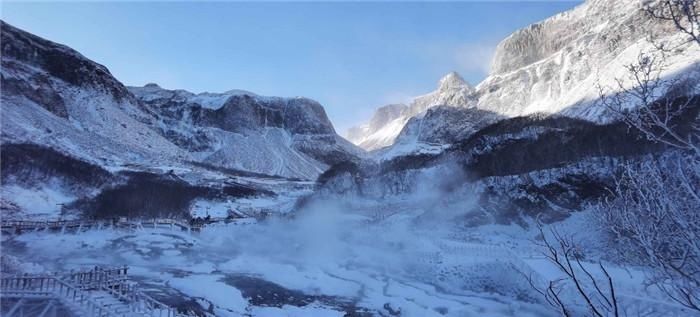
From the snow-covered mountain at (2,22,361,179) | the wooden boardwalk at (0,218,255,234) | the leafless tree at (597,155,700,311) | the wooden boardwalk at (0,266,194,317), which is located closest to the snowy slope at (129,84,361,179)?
the snow-covered mountain at (2,22,361,179)

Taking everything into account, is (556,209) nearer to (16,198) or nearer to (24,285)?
(24,285)

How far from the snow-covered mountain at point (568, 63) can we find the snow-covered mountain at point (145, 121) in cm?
3702

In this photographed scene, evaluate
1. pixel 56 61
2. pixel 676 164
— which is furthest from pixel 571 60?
pixel 56 61

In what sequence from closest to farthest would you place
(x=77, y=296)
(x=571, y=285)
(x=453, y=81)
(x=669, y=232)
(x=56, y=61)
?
(x=669, y=232), (x=77, y=296), (x=571, y=285), (x=56, y=61), (x=453, y=81)

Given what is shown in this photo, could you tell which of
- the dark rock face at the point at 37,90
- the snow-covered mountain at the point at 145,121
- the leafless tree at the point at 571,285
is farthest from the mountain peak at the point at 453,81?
the leafless tree at the point at 571,285

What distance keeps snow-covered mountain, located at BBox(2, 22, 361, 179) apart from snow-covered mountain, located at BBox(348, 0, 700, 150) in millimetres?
37019

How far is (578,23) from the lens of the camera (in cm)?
10325

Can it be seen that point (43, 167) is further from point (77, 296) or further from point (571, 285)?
point (571, 285)

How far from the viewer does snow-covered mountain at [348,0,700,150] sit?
61.7m

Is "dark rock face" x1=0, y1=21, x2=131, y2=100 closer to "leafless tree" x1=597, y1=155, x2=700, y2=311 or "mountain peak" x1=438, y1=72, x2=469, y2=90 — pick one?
"leafless tree" x1=597, y1=155, x2=700, y2=311

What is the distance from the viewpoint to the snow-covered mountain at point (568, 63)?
6166 cm

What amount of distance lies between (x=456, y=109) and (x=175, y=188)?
258 ft

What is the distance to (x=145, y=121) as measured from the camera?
105m

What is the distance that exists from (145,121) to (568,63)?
321 feet
